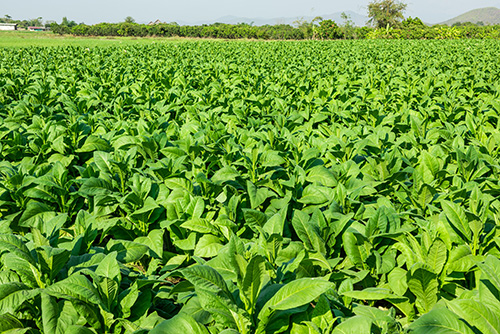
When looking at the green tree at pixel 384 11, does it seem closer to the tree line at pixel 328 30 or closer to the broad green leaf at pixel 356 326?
the tree line at pixel 328 30

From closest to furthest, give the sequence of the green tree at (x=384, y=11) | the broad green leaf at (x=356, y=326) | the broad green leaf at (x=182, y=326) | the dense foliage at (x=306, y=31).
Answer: the broad green leaf at (x=356, y=326)
the broad green leaf at (x=182, y=326)
the dense foliage at (x=306, y=31)
the green tree at (x=384, y=11)

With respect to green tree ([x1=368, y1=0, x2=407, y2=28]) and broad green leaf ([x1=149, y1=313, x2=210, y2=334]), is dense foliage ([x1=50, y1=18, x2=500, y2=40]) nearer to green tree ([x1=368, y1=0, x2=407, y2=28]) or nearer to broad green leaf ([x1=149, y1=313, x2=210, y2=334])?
green tree ([x1=368, y1=0, x2=407, y2=28])

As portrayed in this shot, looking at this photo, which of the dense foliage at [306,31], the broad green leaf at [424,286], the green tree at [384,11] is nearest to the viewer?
the broad green leaf at [424,286]

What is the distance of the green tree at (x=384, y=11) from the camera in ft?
242

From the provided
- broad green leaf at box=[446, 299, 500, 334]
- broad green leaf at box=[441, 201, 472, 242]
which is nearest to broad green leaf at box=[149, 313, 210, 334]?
broad green leaf at box=[446, 299, 500, 334]

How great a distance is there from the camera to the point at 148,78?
415 inches

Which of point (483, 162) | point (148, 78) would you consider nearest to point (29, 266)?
point (483, 162)

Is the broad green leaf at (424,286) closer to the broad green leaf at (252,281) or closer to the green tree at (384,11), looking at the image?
the broad green leaf at (252,281)

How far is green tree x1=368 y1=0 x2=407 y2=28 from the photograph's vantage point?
73.6 m

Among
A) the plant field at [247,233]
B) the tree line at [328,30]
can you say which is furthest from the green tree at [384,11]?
the plant field at [247,233]

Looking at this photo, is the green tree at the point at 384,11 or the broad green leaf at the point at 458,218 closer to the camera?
the broad green leaf at the point at 458,218

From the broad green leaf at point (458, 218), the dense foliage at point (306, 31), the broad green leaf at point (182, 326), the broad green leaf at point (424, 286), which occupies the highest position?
the dense foliage at point (306, 31)

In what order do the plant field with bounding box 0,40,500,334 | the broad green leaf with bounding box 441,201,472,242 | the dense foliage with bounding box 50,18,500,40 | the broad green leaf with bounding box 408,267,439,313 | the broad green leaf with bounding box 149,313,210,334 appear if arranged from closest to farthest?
the broad green leaf with bounding box 149,313,210,334 < the plant field with bounding box 0,40,500,334 < the broad green leaf with bounding box 408,267,439,313 < the broad green leaf with bounding box 441,201,472,242 < the dense foliage with bounding box 50,18,500,40

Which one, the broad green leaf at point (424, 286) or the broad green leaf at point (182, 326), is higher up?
the broad green leaf at point (182, 326)
